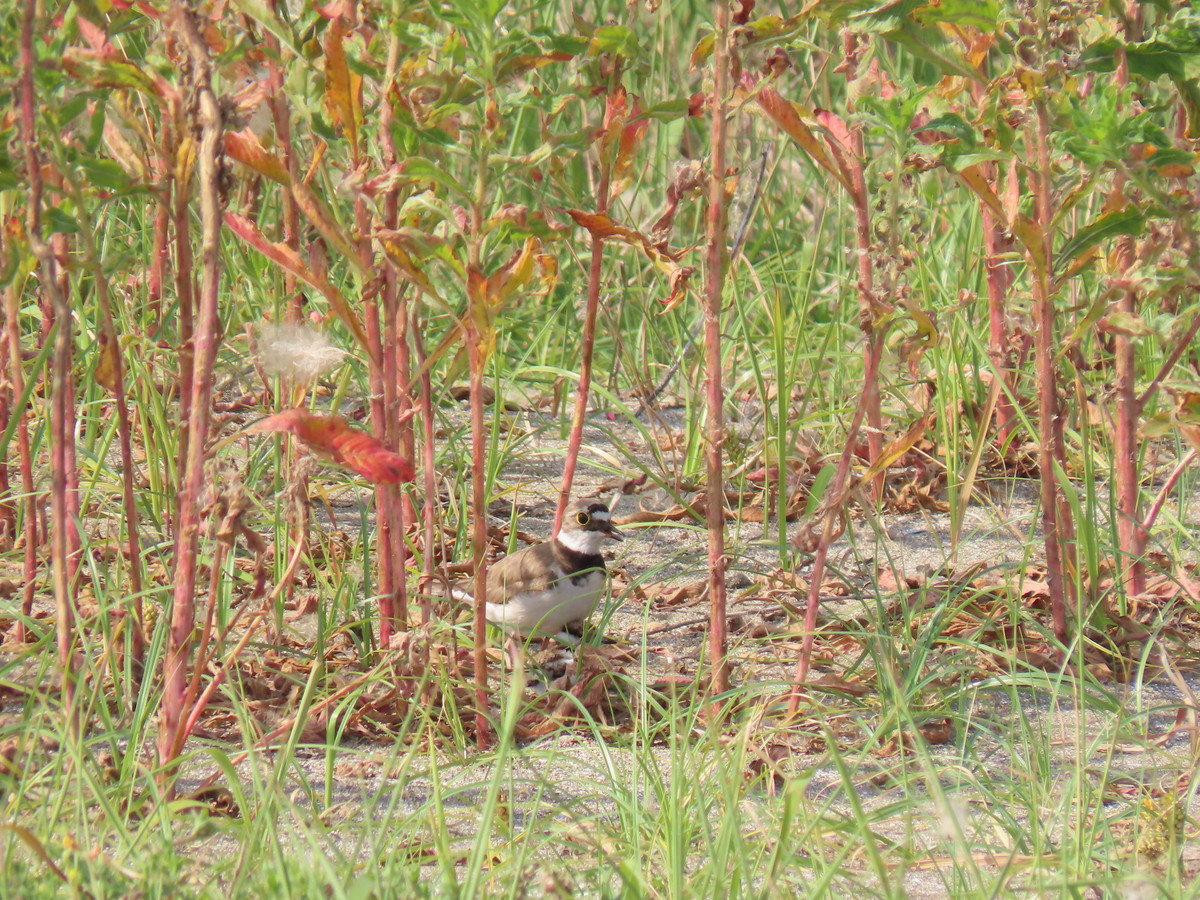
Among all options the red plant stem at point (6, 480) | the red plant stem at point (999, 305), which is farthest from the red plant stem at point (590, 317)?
the red plant stem at point (6, 480)

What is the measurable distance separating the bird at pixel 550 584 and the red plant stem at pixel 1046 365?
119 centimetres

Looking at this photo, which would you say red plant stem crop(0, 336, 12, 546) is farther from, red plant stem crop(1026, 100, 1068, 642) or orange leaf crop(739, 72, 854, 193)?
red plant stem crop(1026, 100, 1068, 642)

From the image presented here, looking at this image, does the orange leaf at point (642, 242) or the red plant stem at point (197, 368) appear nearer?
the red plant stem at point (197, 368)

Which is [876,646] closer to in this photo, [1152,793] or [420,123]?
[1152,793]

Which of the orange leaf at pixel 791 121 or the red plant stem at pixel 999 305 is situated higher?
the orange leaf at pixel 791 121

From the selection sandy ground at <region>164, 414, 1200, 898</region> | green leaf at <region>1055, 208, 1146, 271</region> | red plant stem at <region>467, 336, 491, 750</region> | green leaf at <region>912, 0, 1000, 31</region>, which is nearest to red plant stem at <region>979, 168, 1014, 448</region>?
sandy ground at <region>164, 414, 1200, 898</region>

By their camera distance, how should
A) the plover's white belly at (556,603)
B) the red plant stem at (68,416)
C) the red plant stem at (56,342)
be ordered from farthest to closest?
the plover's white belly at (556,603) → the red plant stem at (68,416) → the red plant stem at (56,342)

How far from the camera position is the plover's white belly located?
395 cm

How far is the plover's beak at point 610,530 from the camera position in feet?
14.6

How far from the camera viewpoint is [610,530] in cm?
450

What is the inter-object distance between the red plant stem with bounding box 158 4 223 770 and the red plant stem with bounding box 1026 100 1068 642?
172 centimetres

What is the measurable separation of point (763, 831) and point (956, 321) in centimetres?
273

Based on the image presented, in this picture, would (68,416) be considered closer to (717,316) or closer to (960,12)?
(717,316)

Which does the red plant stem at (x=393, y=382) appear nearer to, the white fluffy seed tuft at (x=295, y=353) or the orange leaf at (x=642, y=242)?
the white fluffy seed tuft at (x=295, y=353)
